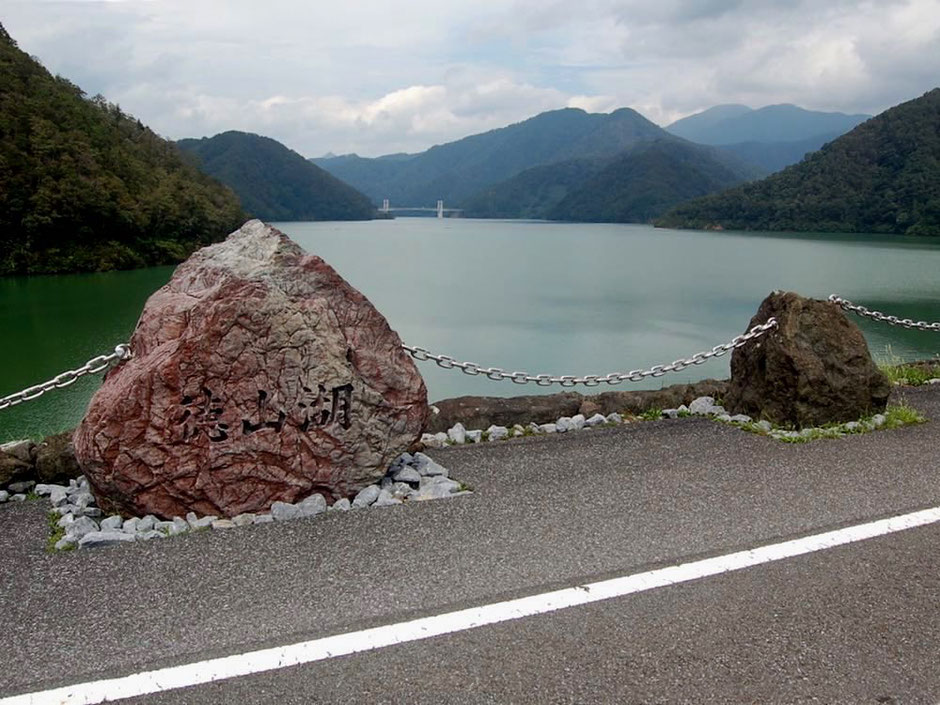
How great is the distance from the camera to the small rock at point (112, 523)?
11.7 feet

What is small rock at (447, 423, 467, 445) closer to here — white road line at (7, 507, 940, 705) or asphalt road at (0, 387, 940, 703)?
asphalt road at (0, 387, 940, 703)

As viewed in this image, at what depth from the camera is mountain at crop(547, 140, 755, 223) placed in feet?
378

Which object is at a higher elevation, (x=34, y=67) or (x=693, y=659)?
(x=34, y=67)

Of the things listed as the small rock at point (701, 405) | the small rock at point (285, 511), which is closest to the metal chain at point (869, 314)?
the small rock at point (701, 405)

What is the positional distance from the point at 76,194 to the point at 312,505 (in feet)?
138

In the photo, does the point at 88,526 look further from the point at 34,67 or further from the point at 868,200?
the point at 868,200

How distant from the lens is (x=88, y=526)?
3.50 metres

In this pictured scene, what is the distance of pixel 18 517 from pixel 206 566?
1.23 meters

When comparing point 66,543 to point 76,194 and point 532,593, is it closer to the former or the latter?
point 532,593

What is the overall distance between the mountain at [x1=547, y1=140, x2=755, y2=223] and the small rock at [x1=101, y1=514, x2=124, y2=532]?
4394 inches

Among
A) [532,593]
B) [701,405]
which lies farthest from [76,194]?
[532,593]

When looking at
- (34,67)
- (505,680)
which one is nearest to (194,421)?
(505,680)

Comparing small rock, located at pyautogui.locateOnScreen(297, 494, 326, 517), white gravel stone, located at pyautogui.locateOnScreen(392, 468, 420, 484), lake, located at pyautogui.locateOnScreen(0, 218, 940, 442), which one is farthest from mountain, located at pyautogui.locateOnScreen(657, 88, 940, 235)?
small rock, located at pyautogui.locateOnScreen(297, 494, 326, 517)

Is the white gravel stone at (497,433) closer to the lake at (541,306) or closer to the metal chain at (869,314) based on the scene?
the metal chain at (869,314)
